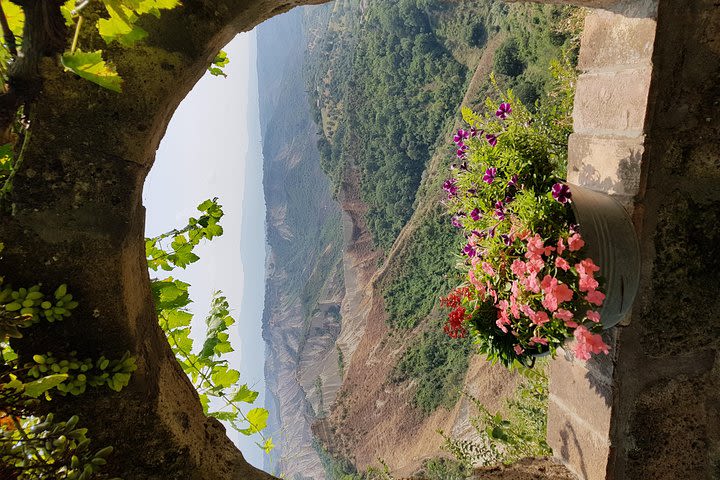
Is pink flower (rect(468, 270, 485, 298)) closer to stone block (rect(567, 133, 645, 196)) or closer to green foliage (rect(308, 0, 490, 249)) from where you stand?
stone block (rect(567, 133, 645, 196))

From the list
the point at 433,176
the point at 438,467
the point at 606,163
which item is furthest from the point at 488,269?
the point at 433,176

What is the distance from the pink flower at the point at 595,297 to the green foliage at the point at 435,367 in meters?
21.6

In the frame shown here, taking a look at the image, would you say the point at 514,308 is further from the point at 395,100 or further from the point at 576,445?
the point at 395,100

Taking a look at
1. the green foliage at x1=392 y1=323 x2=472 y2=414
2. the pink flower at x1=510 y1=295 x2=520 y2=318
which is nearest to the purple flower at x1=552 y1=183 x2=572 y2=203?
the pink flower at x1=510 y1=295 x2=520 y2=318

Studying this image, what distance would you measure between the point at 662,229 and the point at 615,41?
3.28 ft

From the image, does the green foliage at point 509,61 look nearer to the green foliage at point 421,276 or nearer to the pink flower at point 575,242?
the green foliage at point 421,276

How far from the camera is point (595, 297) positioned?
2053 mm

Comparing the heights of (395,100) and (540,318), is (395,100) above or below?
above

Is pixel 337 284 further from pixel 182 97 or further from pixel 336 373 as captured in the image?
pixel 182 97

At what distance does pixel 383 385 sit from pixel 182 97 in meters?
31.0

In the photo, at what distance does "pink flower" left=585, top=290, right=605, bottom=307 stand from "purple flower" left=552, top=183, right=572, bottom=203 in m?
0.46

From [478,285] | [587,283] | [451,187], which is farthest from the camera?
[451,187]

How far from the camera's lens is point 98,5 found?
5.26 ft

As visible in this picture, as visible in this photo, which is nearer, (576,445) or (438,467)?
(576,445)
